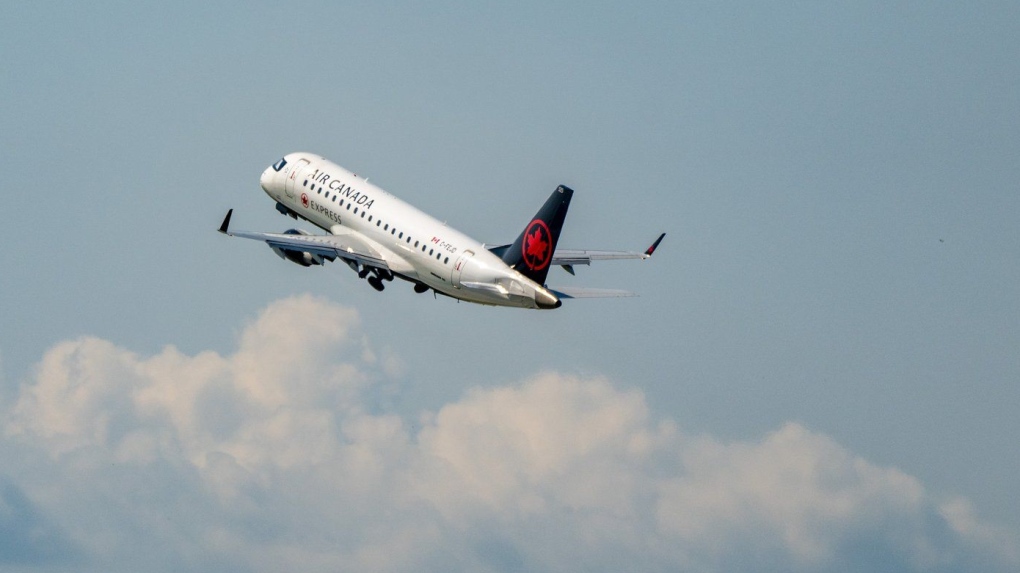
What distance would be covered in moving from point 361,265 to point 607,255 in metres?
17.6

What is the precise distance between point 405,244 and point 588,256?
13964 millimetres

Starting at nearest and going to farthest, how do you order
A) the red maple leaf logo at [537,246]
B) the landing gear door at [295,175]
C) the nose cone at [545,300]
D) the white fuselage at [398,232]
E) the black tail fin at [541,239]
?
1. the nose cone at [545,300]
2. the black tail fin at [541,239]
3. the red maple leaf logo at [537,246]
4. the white fuselage at [398,232]
5. the landing gear door at [295,175]

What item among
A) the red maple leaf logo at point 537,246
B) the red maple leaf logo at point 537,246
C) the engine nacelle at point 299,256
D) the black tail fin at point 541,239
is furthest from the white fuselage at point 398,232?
the engine nacelle at point 299,256

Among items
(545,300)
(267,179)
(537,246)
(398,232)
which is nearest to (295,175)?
(267,179)

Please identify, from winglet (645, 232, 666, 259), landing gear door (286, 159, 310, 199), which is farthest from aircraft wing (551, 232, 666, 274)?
landing gear door (286, 159, 310, 199)

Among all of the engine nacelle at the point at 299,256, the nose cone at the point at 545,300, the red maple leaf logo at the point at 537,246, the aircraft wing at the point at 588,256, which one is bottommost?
the nose cone at the point at 545,300

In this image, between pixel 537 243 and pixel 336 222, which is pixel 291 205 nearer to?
pixel 336 222

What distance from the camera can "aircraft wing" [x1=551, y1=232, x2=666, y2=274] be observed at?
107 metres

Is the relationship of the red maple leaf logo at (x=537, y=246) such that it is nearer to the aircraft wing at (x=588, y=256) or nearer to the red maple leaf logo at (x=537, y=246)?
the red maple leaf logo at (x=537, y=246)

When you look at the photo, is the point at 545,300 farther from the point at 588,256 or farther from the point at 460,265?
the point at 588,256

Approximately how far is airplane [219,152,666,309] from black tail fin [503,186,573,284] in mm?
62

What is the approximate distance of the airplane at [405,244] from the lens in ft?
314

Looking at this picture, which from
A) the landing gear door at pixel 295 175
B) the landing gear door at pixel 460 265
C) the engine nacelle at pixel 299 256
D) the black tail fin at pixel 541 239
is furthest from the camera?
the landing gear door at pixel 295 175

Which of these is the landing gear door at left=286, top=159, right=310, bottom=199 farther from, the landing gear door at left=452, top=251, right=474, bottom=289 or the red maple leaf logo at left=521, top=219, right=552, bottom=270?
the red maple leaf logo at left=521, top=219, right=552, bottom=270
